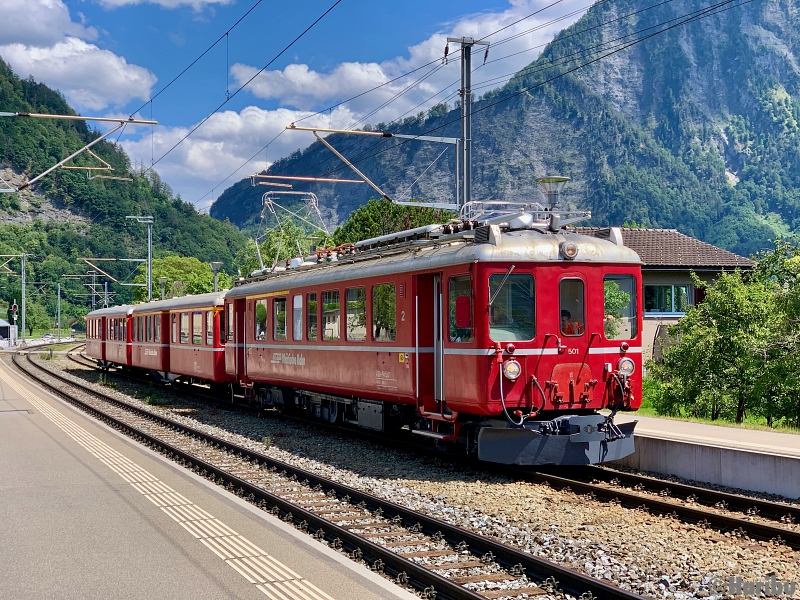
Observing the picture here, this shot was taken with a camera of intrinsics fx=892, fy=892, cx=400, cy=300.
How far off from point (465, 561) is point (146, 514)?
3.74 meters

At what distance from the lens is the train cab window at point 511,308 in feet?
37.3

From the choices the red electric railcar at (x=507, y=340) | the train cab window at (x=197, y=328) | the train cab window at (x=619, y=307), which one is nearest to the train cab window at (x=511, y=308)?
the red electric railcar at (x=507, y=340)

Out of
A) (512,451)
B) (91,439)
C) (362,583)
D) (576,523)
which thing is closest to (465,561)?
(362,583)

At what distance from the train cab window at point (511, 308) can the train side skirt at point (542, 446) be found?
1188mm

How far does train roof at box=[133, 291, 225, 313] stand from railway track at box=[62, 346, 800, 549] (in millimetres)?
12808

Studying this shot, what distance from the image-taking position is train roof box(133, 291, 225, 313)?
2438 centimetres

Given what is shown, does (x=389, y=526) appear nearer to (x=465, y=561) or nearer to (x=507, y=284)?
(x=465, y=561)

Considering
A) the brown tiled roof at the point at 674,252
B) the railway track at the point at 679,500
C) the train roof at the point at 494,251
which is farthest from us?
the brown tiled roof at the point at 674,252

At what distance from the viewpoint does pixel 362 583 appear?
6984mm

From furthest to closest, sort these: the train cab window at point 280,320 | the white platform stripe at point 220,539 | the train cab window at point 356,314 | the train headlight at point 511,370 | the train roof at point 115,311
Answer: the train roof at point 115,311
the train cab window at point 280,320
the train cab window at point 356,314
the train headlight at point 511,370
the white platform stripe at point 220,539

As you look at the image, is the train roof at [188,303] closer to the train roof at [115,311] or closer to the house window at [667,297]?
the train roof at [115,311]

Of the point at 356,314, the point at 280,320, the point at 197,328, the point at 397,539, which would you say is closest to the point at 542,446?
the point at 397,539

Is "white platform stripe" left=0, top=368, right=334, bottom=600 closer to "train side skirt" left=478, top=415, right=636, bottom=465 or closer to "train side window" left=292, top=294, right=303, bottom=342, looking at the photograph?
"train side skirt" left=478, top=415, right=636, bottom=465

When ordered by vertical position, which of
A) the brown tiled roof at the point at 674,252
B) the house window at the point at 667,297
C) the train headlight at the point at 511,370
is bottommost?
the train headlight at the point at 511,370
